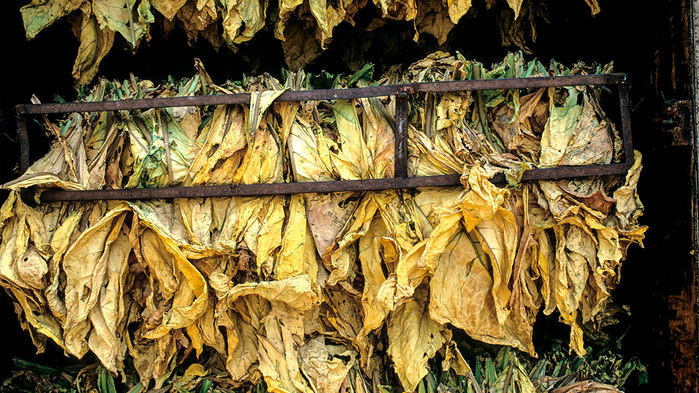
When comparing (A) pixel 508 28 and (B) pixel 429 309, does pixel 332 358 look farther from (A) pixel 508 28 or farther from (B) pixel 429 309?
(A) pixel 508 28

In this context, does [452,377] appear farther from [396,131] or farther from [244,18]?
[244,18]

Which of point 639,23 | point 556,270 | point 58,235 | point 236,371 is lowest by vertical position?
point 236,371

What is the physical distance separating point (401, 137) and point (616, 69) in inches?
39.5

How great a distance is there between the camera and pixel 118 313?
168 centimetres

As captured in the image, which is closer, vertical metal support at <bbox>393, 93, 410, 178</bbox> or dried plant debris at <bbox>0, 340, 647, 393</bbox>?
vertical metal support at <bbox>393, 93, 410, 178</bbox>

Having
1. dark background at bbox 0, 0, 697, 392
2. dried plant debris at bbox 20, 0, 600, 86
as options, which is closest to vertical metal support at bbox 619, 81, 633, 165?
dark background at bbox 0, 0, 697, 392

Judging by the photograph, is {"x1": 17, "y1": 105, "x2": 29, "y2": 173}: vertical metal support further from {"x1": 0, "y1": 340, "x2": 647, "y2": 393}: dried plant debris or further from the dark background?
{"x1": 0, "y1": 340, "x2": 647, "y2": 393}: dried plant debris

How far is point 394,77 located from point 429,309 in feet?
2.66

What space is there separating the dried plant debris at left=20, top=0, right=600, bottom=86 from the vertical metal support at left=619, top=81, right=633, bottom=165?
0.35 metres

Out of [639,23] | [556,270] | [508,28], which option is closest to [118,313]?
[556,270]

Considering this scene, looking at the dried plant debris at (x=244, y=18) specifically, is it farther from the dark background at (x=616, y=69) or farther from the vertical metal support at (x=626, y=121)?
the vertical metal support at (x=626, y=121)

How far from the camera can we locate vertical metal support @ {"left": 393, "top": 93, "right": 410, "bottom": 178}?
5.28ft

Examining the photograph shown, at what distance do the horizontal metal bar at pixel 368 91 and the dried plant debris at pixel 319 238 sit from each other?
0.29 ft

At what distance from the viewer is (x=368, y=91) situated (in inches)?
62.7
